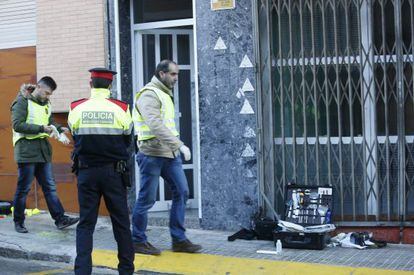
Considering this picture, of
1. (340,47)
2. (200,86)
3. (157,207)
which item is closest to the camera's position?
(340,47)

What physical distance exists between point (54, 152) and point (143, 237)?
2.94m

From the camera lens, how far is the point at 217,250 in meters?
7.86

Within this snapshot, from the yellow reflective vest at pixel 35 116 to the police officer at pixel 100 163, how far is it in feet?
8.17

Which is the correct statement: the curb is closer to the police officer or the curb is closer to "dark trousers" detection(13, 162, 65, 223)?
"dark trousers" detection(13, 162, 65, 223)

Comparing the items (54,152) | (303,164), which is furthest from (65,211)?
(303,164)

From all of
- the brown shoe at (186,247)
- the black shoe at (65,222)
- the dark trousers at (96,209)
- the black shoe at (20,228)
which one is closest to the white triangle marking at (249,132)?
the brown shoe at (186,247)

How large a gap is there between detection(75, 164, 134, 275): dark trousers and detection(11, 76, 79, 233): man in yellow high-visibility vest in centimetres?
253

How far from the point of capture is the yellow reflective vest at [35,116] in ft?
28.5

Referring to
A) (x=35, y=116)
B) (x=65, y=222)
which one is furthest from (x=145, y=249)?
(x=35, y=116)

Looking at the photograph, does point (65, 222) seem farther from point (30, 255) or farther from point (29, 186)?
point (30, 255)

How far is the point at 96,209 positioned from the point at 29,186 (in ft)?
9.20

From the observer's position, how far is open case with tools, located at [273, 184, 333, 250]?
7770 millimetres

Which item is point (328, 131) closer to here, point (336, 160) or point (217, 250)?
point (336, 160)

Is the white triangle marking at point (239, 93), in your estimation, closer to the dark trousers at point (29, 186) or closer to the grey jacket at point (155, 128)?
the grey jacket at point (155, 128)
